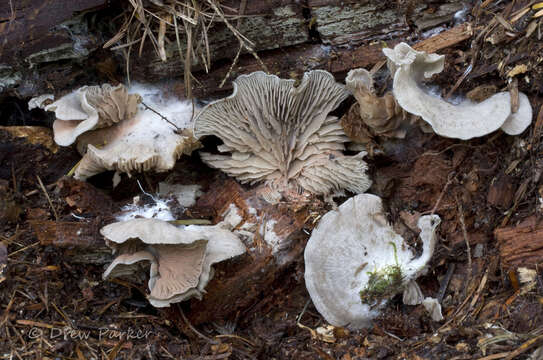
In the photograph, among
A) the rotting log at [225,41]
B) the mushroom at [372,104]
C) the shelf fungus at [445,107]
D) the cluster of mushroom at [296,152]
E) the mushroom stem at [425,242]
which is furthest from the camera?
the rotting log at [225,41]

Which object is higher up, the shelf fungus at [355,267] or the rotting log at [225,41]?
the rotting log at [225,41]

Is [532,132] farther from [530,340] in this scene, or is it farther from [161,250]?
[161,250]

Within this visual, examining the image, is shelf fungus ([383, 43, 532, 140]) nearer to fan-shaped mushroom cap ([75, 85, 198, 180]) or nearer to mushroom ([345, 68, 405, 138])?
mushroom ([345, 68, 405, 138])

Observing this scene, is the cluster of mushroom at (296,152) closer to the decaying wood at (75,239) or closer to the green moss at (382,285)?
the green moss at (382,285)

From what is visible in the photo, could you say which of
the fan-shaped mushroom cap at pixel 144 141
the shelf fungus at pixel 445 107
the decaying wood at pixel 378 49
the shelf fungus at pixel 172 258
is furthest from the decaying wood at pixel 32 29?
the shelf fungus at pixel 445 107

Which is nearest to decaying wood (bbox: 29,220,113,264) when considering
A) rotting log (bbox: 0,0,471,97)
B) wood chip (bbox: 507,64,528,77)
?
rotting log (bbox: 0,0,471,97)

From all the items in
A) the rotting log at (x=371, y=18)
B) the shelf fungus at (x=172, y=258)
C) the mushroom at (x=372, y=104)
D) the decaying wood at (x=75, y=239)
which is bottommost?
the decaying wood at (x=75, y=239)

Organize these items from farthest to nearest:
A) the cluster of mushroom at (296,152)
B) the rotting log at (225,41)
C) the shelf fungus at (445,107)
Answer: the rotting log at (225,41), the cluster of mushroom at (296,152), the shelf fungus at (445,107)
